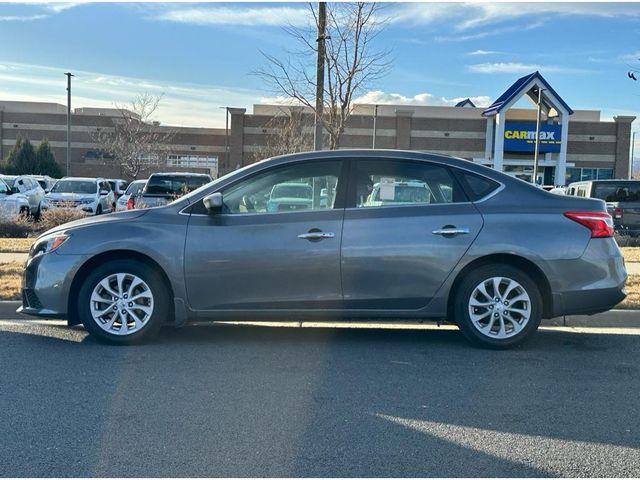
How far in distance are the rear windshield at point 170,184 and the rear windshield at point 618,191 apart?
10.8 m

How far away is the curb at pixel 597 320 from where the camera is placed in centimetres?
705

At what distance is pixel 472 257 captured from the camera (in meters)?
5.66

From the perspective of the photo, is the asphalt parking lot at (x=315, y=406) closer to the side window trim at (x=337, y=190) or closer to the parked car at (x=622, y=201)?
the side window trim at (x=337, y=190)

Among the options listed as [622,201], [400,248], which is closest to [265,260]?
[400,248]

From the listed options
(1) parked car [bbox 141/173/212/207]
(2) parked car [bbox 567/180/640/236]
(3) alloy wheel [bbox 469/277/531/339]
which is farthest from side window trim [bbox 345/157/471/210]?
(2) parked car [bbox 567/180/640/236]

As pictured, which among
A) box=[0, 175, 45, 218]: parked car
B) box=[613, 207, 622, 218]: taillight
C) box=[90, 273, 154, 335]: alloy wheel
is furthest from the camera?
box=[0, 175, 45, 218]: parked car

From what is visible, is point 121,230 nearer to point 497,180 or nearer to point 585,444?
point 497,180

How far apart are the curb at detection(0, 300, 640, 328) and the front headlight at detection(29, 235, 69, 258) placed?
158cm

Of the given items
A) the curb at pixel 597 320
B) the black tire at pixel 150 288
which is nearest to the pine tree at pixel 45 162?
the curb at pixel 597 320

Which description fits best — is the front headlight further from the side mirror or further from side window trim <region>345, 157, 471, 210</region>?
side window trim <region>345, 157, 471, 210</region>

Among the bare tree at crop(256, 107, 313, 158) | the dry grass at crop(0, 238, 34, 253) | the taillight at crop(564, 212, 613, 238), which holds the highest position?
the bare tree at crop(256, 107, 313, 158)

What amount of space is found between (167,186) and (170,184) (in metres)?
0.09

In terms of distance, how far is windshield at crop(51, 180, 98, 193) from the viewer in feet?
70.2

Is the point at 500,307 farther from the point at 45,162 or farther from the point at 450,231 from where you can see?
the point at 45,162
